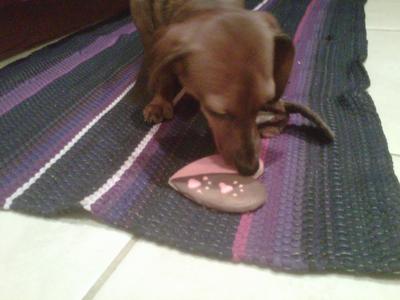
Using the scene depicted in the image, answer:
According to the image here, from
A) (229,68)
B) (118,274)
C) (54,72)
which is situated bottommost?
(118,274)

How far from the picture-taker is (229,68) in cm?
85

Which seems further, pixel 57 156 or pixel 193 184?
pixel 57 156

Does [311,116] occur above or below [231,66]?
below

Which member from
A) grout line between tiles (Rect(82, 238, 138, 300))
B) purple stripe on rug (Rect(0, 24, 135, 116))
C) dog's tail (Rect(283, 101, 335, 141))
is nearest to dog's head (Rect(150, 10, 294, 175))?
dog's tail (Rect(283, 101, 335, 141))

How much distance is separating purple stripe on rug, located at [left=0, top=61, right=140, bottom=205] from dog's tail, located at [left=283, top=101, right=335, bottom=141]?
0.55 m

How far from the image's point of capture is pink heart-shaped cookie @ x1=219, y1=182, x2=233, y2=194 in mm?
826

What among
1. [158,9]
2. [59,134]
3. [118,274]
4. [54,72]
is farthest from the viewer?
[54,72]

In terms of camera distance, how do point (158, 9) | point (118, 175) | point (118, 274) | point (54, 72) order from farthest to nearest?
point (54, 72) < point (158, 9) < point (118, 175) < point (118, 274)

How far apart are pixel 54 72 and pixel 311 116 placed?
37.4 inches

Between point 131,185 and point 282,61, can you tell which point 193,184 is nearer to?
point 131,185

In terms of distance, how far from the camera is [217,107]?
2.91ft

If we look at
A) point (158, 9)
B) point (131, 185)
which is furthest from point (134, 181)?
point (158, 9)

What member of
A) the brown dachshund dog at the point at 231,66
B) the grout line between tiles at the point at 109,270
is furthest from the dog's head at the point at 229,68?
the grout line between tiles at the point at 109,270

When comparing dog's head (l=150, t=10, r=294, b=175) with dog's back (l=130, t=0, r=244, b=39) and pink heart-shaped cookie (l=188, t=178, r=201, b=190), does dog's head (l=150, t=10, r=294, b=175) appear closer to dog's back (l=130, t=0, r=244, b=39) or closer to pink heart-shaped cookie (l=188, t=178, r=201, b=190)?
pink heart-shaped cookie (l=188, t=178, r=201, b=190)
